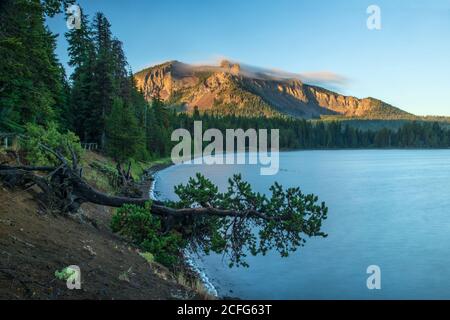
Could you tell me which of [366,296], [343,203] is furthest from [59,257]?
[343,203]

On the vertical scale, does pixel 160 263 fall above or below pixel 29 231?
below

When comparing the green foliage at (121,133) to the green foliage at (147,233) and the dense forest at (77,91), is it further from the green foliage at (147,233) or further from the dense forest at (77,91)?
the green foliage at (147,233)

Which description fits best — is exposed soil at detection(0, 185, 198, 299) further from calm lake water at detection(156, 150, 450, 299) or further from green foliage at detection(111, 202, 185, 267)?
calm lake water at detection(156, 150, 450, 299)

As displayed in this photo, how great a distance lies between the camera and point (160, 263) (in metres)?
15.8

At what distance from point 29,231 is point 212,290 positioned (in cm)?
714

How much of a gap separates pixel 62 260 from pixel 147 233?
19.4 feet

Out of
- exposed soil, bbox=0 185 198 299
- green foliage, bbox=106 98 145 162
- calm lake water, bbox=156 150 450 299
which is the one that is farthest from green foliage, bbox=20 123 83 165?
green foliage, bbox=106 98 145 162

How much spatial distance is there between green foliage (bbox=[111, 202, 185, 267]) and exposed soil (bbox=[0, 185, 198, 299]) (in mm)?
612

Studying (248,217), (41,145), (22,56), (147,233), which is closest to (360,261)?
(248,217)

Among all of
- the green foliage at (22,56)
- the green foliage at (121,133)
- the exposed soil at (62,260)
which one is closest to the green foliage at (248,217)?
the exposed soil at (62,260)

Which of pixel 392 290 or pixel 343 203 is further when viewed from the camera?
pixel 343 203

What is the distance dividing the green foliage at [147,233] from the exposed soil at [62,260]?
0.61 m

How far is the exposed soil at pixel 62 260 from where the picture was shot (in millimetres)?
8773
